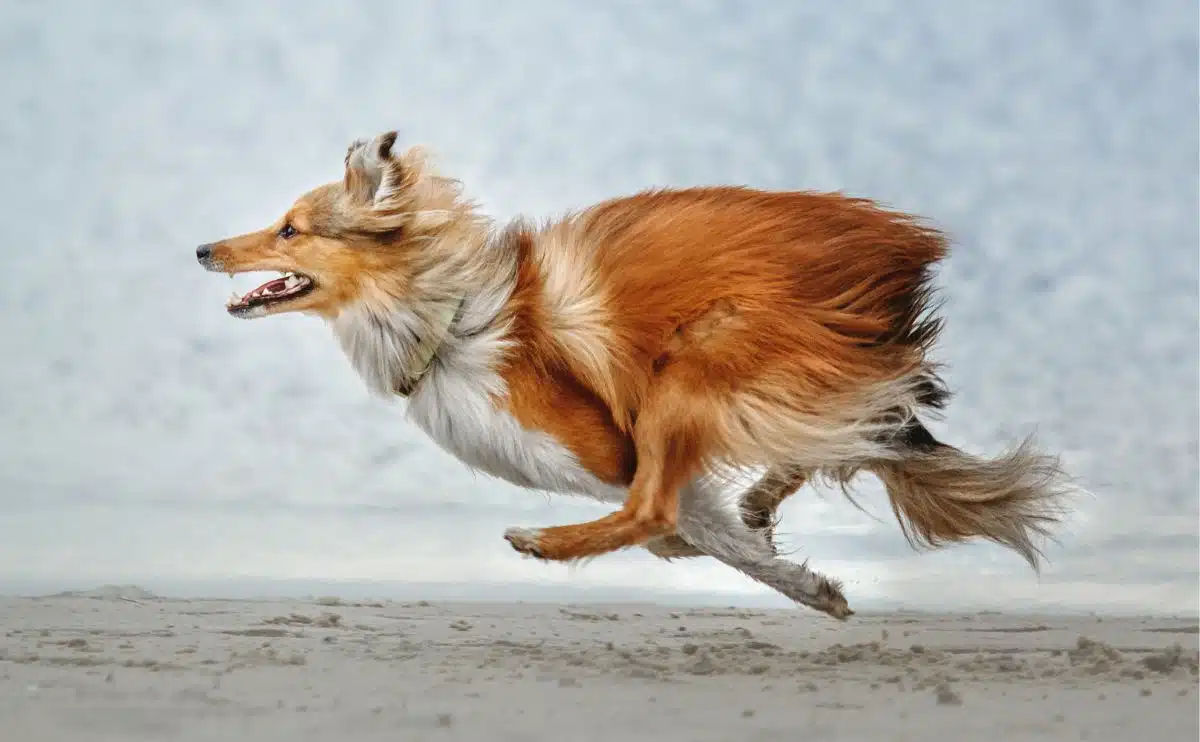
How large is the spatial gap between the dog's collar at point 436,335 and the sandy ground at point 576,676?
1.16 meters

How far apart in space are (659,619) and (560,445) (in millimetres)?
2335

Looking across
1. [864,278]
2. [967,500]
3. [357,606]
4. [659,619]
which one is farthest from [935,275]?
[357,606]

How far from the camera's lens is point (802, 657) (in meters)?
5.18

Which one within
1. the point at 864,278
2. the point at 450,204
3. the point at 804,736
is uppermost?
the point at 450,204

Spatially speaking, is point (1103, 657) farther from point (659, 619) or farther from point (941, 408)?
point (659, 619)

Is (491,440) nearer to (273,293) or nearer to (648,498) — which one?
(648,498)

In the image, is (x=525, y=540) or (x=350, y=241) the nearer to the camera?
(x=525, y=540)

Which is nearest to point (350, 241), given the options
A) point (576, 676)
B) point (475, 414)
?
point (475, 414)

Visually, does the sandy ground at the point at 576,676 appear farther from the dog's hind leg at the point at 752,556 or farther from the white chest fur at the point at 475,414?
the white chest fur at the point at 475,414

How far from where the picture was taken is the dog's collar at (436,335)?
16.3 ft

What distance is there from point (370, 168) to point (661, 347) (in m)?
1.33

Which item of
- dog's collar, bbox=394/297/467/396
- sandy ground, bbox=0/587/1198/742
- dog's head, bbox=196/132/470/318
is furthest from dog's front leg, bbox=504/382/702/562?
dog's head, bbox=196/132/470/318

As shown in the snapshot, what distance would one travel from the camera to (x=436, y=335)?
16.3 feet

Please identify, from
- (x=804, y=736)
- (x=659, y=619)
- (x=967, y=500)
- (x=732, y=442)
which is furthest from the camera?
(x=659, y=619)
